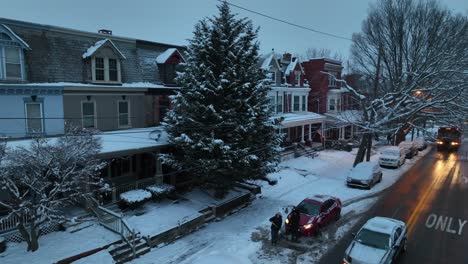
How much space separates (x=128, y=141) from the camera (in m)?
18.8

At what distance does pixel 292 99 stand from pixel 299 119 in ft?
12.2

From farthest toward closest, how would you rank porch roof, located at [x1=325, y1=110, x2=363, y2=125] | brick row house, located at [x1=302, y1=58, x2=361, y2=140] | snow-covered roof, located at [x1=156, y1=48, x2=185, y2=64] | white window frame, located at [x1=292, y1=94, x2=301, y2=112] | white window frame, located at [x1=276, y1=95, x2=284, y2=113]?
brick row house, located at [x1=302, y1=58, x2=361, y2=140], white window frame, located at [x1=292, y1=94, x2=301, y2=112], white window frame, located at [x1=276, y1=95, x2=284, y2=113], porch roof, located at [x1=325, y1=110, x2=363, y2=125], snow-covered roof, located at [x1=156, y1=48, x2=185, y2=64]

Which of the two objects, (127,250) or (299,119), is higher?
(299,119)

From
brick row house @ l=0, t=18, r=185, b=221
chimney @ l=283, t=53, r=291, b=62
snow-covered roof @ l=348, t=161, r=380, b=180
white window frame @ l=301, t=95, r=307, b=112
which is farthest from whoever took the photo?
chimney @ l=283, t=53, r=291, b=62

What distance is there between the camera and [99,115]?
20.6 metres

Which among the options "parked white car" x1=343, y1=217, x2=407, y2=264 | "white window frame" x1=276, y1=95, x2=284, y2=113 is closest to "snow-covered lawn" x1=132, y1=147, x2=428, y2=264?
"parked white car" x1=343, y1=217, x2=407, y2=264

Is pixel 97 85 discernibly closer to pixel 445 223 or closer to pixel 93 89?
pixel 93 89

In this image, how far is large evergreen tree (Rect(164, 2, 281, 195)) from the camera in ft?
60.4

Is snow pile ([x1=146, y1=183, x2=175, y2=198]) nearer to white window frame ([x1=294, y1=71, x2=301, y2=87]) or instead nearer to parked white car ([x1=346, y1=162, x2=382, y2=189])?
parked white car ([x1=346, y1=162, x2=382, y2=189])

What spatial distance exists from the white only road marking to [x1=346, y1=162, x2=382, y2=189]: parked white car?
5324mm

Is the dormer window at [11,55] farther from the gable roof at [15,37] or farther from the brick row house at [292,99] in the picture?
the brick row house at [292,99]

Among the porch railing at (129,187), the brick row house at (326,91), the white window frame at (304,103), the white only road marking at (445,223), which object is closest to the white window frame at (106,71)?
the porch railing at (129,187)

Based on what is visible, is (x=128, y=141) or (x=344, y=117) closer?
(x=128, y=141)

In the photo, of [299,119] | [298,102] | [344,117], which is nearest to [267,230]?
[299,119]
